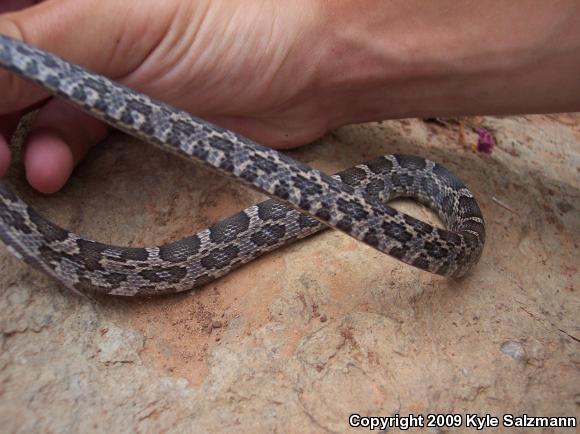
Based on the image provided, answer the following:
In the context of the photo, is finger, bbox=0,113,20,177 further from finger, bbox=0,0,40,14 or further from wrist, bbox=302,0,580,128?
wrist, bbox=302,0,580,128

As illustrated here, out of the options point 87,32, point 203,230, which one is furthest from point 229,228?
point 87,32

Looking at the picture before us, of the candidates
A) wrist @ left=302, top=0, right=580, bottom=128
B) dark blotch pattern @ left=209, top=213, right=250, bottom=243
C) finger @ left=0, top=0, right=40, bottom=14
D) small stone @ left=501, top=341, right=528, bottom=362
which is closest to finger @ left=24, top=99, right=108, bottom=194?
finger @ left=0, top=0, right=40, bottom=14

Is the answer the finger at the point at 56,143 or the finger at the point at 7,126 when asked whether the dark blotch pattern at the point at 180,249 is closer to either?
the finger at the point at 56,143

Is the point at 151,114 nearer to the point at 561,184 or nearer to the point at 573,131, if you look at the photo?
the point at 561,184

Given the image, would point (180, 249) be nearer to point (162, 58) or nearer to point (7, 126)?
point (162, 58)

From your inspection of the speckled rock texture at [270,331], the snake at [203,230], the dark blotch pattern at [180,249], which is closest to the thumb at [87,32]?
the snake at [203,230]

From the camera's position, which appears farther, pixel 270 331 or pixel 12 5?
pixel 12 5

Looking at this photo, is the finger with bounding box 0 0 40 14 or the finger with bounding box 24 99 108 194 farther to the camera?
the finger with bounding box 0 0 40 14

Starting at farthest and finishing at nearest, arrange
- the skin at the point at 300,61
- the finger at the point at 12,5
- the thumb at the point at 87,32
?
1. the finger at the point at 12,5
2. the skin at the point at 300,61
3. the thumb at the point at 87,32
